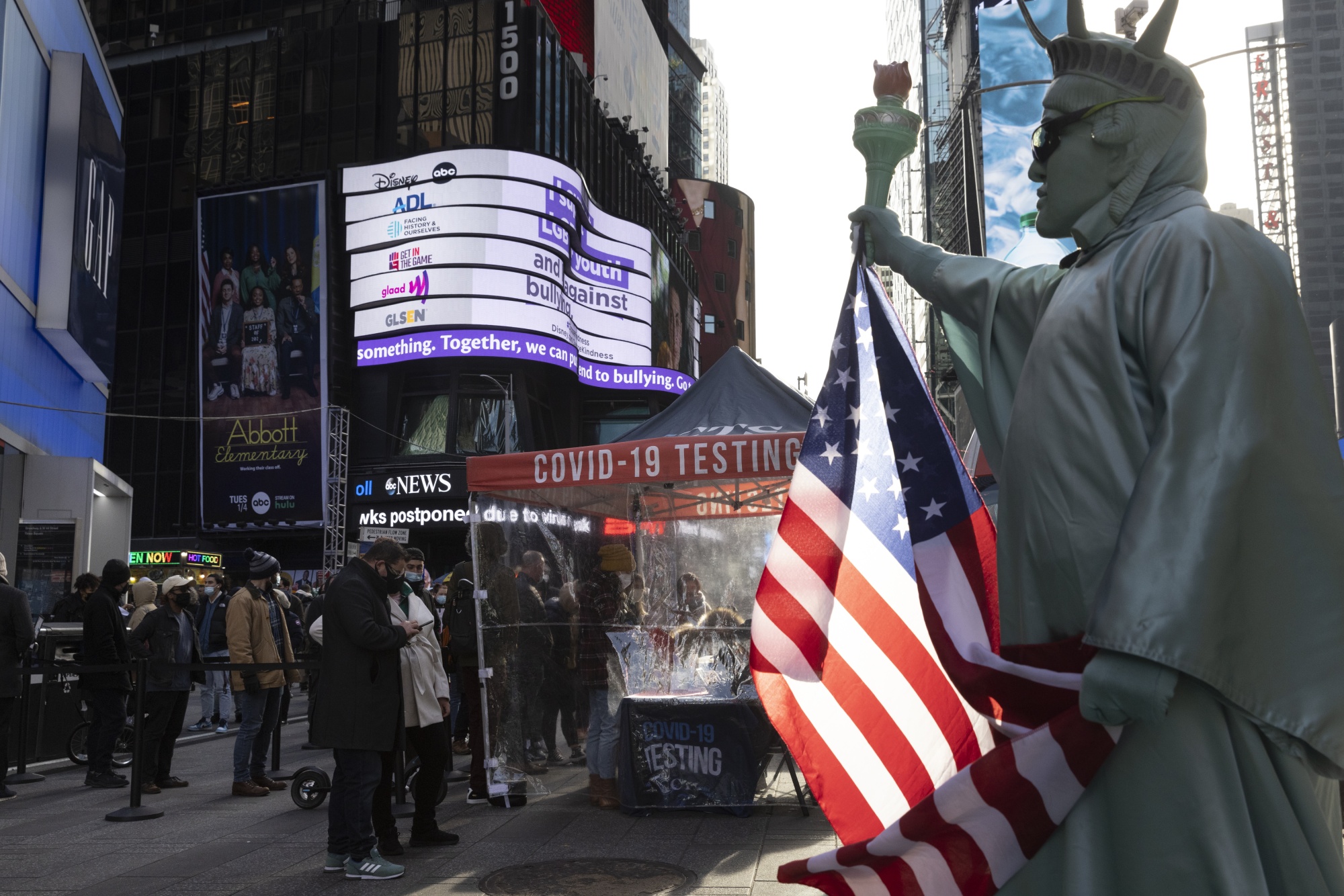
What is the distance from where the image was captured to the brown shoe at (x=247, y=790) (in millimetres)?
10055

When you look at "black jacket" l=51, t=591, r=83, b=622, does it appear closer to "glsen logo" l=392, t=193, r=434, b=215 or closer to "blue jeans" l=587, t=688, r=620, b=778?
"blue jeans" l=587, t=688, r=620, b=778

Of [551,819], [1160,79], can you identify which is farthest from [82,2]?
[1160,79]

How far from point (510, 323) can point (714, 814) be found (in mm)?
29200

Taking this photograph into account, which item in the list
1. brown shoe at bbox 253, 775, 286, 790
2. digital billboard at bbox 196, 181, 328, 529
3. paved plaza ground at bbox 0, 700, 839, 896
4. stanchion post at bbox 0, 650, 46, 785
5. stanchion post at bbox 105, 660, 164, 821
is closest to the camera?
paved plaza ground at bbox 0, 700, 839, 896

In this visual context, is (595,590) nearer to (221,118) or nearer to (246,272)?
(246,272)

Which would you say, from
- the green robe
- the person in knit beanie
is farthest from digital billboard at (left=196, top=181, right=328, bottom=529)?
the green robe

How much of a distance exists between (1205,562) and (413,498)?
35664 mm

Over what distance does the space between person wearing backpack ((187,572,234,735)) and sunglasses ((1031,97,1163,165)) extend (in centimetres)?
951

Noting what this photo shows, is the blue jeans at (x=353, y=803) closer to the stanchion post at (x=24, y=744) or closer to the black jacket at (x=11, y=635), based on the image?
the black jacket at (x=11, y=635)

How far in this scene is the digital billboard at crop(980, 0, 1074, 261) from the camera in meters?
19.7

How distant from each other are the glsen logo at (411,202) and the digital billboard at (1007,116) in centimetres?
2022

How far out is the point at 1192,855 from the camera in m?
2.07

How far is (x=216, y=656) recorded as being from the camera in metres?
12.6

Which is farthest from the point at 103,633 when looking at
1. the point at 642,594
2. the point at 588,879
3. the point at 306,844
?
the point at 588,879
